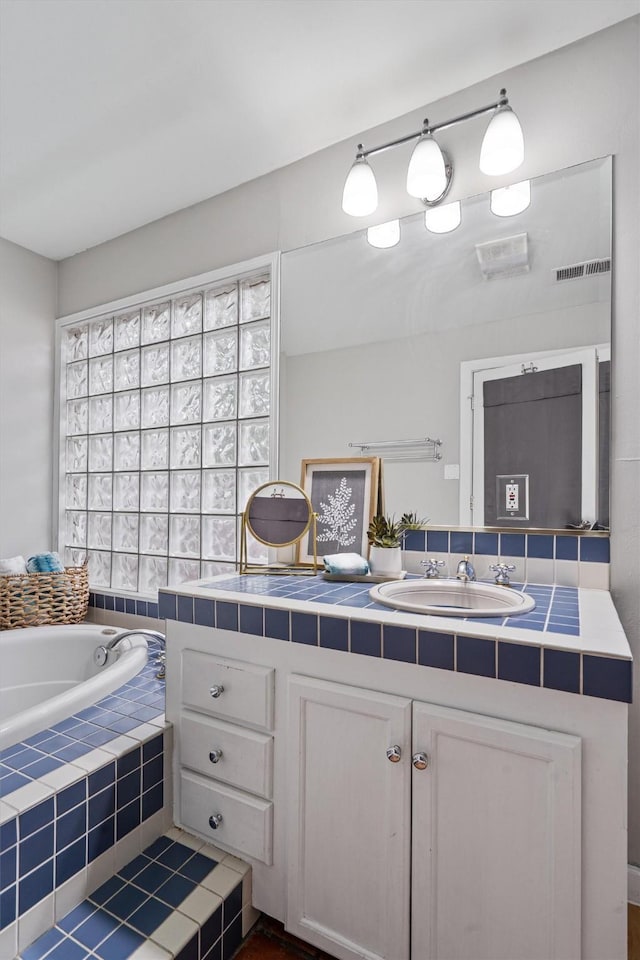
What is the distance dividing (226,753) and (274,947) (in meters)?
0.46

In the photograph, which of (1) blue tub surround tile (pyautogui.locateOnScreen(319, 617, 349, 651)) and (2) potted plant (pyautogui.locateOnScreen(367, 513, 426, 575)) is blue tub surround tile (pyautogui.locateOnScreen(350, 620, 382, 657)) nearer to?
(1) blue tub surround tile (pyautogui.locateOnScreen(319, 617, 349, 651))

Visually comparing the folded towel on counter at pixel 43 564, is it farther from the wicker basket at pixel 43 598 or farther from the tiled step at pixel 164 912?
the tiled step at pixel 164 912

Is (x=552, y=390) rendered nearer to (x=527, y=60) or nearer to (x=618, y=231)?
(x=618, y=231)

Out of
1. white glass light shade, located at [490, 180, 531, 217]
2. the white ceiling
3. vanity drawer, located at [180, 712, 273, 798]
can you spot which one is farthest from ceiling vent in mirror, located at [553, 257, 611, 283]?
vanity drawer, located at [180, 712, 273, 798]

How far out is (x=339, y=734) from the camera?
3.78 ft

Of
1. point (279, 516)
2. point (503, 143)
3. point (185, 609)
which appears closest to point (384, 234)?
point (503, 143)

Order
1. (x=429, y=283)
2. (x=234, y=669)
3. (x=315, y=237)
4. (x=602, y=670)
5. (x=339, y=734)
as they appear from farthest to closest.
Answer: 1. (x=315, y=237)
2. (x=429, y=283)
3. (x=234, y=669)
4. (x=339, y=734)
5. (x=602, y=670)

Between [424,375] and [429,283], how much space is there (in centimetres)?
30

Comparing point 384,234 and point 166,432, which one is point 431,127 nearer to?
point 384,234

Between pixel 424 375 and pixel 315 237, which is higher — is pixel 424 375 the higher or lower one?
the lower one

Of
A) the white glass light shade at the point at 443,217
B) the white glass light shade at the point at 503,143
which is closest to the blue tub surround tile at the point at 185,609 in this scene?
the white glass light shade at the point at 443,217

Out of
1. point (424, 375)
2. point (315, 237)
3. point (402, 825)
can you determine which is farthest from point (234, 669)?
point (315, 237)

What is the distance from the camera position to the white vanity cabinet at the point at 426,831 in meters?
0.93

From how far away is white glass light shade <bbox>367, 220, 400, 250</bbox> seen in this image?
1753 millimetres
